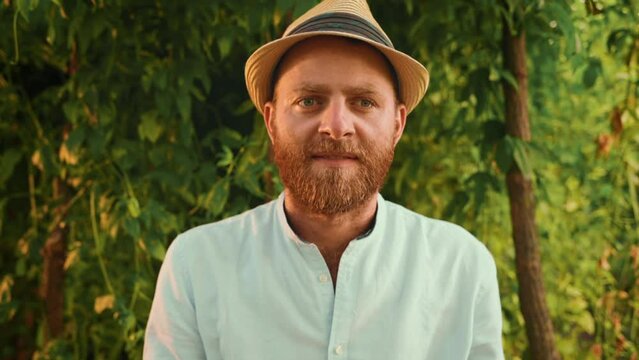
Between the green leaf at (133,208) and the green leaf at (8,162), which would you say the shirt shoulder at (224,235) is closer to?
the green leaf at (133,208)

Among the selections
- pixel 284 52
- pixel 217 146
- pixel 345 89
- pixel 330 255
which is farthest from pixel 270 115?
pixel 217 146

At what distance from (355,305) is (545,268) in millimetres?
1969

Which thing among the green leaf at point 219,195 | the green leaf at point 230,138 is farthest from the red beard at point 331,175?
the green leaf at point 230,138

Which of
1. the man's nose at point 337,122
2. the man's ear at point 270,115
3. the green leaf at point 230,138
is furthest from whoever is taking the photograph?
the green leaf at point 230,138

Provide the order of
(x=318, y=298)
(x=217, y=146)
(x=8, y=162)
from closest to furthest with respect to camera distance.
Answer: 1. (x=318, y=298)
2. (x=217, y=146)
3. (x=8, y=162)

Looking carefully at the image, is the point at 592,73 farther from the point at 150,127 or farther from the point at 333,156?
the point at 150,127

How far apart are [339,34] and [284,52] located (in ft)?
0.72

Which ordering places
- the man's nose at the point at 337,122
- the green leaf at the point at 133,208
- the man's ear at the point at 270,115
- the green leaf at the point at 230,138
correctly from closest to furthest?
the man's nose at the point at 337,122 < the man's ear at the point at 270,115 < the green leaf at the point at 133,208 < the green leaf at the point at 230,138

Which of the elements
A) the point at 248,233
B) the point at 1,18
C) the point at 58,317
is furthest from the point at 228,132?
the point at 58,317

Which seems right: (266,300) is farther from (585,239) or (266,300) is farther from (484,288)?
(585,239)

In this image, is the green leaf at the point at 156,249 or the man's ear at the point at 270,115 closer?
the man's ear at the point at 270,115

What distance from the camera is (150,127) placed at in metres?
2.60

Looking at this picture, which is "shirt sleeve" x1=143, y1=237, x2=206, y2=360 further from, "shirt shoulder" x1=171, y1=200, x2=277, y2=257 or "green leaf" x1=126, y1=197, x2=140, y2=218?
"green leaf" x1=126, y1=197, x2=140, y2=218

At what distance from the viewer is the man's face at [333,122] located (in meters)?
1.76
